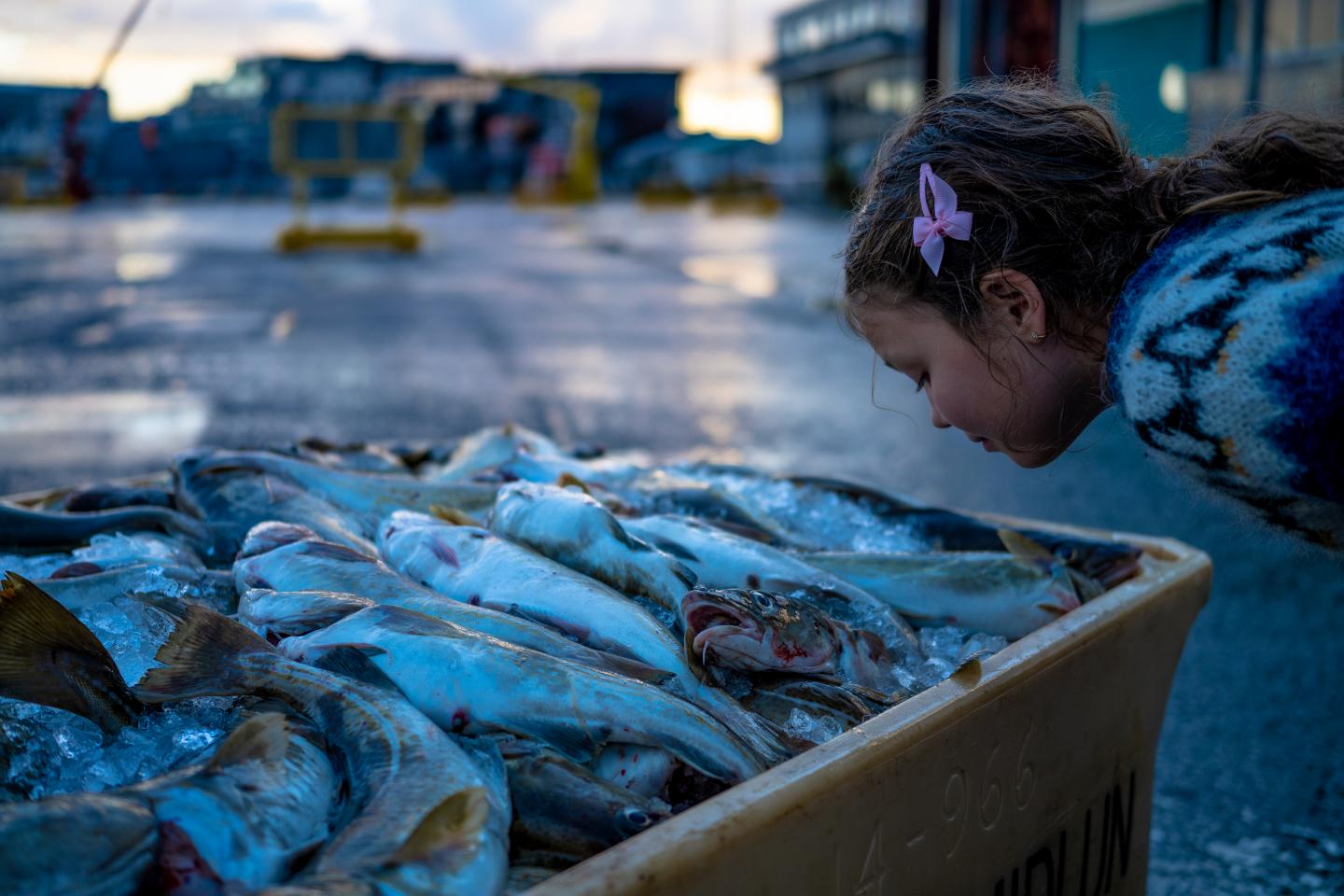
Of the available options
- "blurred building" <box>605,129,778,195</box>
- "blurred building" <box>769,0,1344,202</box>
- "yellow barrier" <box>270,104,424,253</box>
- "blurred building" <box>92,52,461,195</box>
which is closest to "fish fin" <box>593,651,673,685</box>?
"blurred building" <box>769,0,1344,202</box>

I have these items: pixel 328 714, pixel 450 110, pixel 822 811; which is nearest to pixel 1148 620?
pixel 822 811

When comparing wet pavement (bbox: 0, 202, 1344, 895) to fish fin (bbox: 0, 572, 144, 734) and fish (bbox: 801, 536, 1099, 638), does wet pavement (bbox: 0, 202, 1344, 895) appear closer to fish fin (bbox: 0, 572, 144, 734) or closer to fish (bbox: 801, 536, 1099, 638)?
fish (bbox: 801, 536, 1099, 638)

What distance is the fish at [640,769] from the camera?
157 centimetres

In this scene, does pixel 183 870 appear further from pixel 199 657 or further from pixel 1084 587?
pixel 1084 587

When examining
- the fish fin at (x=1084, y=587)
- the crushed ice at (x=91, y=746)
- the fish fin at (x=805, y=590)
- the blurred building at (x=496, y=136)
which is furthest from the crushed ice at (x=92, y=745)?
the blurred building at (x=496, y=136)

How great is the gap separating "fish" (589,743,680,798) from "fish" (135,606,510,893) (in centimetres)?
21

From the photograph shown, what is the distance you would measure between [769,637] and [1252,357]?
2.57 feet

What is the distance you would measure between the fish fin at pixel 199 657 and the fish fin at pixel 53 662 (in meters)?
0.07

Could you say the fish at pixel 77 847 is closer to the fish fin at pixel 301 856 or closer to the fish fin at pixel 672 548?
the fish fin at pixel 301 856

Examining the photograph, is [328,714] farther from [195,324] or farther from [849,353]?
[195,324]

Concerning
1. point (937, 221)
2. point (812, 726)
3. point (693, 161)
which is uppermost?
point (693, 161)

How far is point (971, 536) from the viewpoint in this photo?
2.60 metres

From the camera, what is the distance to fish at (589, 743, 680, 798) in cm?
157

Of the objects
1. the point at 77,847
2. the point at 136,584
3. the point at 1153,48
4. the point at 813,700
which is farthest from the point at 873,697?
the point at 1153,48
